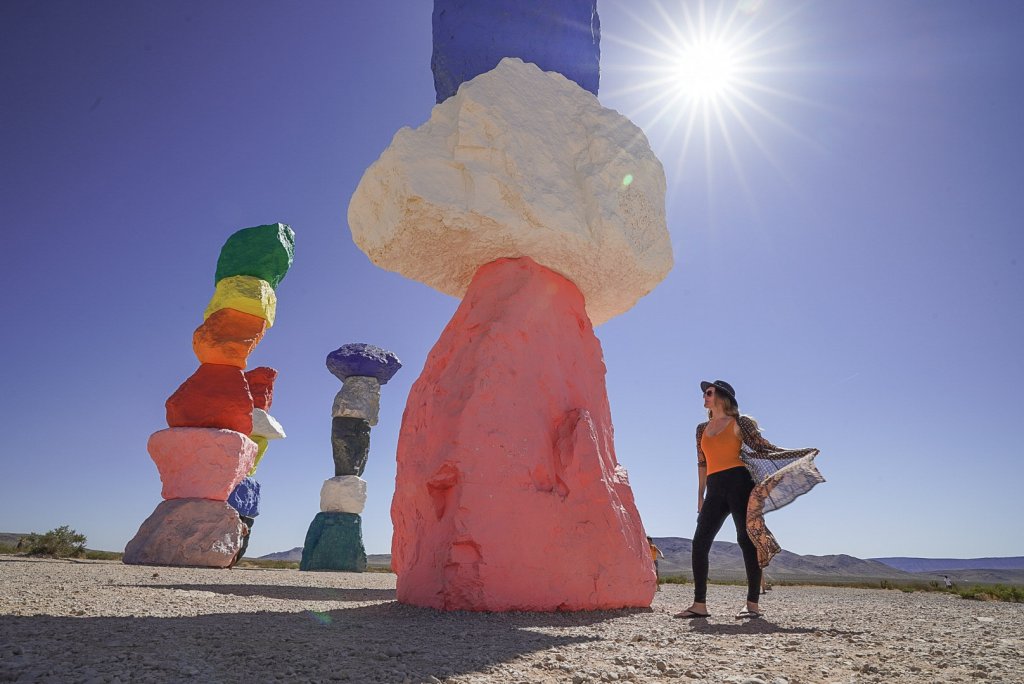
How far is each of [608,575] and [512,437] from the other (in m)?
1.19

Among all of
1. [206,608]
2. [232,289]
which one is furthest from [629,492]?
[232,289]

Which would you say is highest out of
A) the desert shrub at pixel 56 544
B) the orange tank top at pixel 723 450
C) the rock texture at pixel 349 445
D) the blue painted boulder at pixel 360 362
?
the blue painted boulder at pixel 360 362

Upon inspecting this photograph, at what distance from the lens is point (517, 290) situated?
470cm

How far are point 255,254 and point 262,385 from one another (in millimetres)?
6443

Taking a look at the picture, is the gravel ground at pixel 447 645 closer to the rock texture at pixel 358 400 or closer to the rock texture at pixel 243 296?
the rock texture at pixel 243 296

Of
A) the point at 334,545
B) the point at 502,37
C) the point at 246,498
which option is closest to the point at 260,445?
the point at 246,498

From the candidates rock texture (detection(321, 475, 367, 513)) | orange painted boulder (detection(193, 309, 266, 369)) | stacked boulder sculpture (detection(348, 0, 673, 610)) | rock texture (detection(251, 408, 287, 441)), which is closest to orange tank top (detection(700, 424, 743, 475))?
stacked boulder sculpture (detection(348, 0, 673, 610))

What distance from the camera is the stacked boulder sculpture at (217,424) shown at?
9.05 meters

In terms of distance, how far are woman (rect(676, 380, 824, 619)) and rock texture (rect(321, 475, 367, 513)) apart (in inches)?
403

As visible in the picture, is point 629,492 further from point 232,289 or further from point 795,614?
point 232,289

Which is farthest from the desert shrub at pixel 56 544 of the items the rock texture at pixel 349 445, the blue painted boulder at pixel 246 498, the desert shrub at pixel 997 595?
the desert shrub at pixel 997 595

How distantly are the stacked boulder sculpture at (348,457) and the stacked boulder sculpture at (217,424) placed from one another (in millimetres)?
3148

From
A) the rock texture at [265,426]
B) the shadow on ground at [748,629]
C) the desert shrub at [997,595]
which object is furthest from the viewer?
the rock texture at [265,426]

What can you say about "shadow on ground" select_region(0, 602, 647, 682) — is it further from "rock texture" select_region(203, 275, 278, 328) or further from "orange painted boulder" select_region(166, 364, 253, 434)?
"rock texture" select_region(203, 275, 278, 328)
